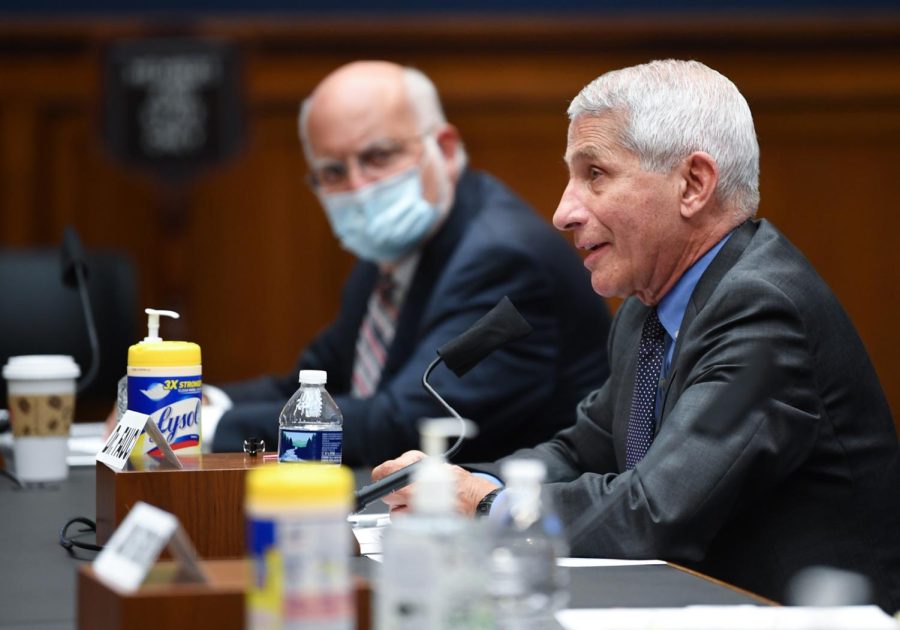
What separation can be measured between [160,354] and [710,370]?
668 mm

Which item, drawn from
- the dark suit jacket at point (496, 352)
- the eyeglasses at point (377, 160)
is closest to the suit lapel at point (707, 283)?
the dark suit jacket at point (496, 352)

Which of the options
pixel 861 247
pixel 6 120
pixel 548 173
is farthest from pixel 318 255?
pixel 861 247

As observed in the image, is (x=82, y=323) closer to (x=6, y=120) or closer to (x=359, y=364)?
(x=359, y=364)

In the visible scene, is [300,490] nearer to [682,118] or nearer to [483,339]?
[483,339]

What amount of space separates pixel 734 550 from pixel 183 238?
3221mm

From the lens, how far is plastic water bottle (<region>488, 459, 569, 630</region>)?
1.00 meters

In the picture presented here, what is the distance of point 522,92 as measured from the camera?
14.9 ft

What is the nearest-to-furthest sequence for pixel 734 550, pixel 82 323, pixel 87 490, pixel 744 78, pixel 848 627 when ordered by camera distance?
1. pixel 848 627
2. pixel 734 550
3. pixel 87 490
4. pixel 82 323
5. pixel 744 78

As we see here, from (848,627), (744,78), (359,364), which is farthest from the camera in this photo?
(744,78)

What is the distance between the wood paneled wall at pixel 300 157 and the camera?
4.48 m

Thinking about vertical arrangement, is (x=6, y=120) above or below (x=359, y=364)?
above

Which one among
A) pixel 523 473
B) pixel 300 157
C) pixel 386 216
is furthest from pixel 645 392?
pixel 300 157

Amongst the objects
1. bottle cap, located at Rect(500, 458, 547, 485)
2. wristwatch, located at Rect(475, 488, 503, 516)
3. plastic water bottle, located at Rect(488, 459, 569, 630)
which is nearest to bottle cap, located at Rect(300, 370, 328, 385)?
wristwatch, located at Rect(475, 488, 503, 516)

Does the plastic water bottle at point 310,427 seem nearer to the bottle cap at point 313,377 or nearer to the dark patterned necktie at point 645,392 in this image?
the bottle cap at point 313,377
